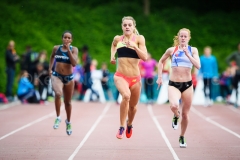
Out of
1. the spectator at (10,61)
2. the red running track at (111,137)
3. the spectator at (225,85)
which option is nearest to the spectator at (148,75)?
the red running track at (111,137)

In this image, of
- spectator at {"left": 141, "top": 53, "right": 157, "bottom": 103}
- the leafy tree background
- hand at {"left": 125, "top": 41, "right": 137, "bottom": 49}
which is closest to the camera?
hand at {"left": 125, "top": 41, "right": 137, "bottom": 49}

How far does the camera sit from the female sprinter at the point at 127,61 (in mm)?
12016

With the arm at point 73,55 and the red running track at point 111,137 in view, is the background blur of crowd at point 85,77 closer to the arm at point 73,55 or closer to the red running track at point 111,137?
the red running track at point 111,137

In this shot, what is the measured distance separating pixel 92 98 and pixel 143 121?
33.9 ft

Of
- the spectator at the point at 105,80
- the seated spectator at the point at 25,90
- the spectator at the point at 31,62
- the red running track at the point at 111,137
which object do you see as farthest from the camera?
the spectator at the point at 105,80

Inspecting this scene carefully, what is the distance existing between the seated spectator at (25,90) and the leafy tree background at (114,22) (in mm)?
12087

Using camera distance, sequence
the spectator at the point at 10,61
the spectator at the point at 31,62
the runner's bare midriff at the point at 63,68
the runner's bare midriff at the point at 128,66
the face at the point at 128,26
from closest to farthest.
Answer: the face at the point at 128,26
the runner's bare midriff at the point at 128,66
the runner's bare midriff at the point at 63,68
the spectator at the point at 10,61
the spectator at the point at 31,62

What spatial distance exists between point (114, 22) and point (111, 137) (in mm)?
27963

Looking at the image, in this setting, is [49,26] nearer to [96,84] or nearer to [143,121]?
[96,84]

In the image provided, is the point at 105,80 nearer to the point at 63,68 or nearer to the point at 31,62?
the point at 31,62

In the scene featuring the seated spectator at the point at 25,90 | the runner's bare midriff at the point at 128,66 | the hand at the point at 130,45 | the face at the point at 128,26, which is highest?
the face at the point at 128,26

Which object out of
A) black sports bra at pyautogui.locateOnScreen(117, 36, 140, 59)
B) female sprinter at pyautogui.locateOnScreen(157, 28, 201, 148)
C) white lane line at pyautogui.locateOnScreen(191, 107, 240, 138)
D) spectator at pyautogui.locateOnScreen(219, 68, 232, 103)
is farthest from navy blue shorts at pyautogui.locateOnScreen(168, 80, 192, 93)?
spectator at pyautogui.locateOnScreen(219, 68, 232, 103)

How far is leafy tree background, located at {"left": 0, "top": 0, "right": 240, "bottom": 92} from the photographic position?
39.3m

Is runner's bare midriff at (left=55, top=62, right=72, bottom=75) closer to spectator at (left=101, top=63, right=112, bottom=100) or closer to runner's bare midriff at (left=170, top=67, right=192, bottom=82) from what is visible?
runner's bare midriff at (left=170, top=67, right=192, bottom=82)
